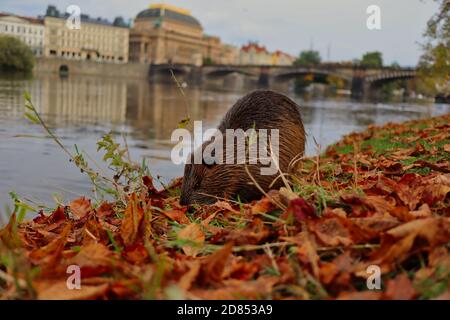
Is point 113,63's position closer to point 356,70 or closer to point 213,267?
point 356,70

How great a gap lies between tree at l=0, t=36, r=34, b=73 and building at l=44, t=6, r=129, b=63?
3971 centimetres

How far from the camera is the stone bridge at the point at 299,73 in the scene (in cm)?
7675

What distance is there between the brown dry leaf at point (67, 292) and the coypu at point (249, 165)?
2.13 m

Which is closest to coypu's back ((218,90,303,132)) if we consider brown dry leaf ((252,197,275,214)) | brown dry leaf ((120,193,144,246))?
brown dry leaf ((252,197,275,214))

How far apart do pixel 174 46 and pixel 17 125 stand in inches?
5509

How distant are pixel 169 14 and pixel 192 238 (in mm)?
161496

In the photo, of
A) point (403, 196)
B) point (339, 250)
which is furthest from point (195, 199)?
point (339, 250)

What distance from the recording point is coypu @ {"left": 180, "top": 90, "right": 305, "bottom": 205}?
4160 mm

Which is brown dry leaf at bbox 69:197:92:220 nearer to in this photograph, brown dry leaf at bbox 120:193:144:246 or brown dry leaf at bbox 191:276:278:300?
brown dry leaf at bbox 120:193:144:246

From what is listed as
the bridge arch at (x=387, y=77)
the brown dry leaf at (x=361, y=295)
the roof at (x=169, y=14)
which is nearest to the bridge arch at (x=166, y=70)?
the bridge arch at (x=387, y=77)

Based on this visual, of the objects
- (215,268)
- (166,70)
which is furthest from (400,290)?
(166,70)

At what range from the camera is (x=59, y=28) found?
114 meters

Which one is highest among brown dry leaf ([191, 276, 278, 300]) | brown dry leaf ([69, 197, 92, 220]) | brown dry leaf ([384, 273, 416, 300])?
brown dry leaf ([384, 273, 416, 300])

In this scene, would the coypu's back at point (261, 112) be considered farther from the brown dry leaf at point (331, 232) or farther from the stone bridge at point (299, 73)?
the stone bridge at point (299, 73)
